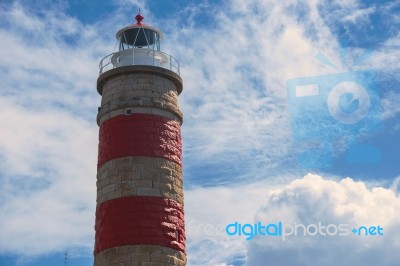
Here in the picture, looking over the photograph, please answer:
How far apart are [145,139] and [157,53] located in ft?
16.2

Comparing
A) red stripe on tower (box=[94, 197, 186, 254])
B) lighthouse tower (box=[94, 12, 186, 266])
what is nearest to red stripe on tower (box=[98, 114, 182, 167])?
lighthouse tower (box=[94, 12, 186, 266])

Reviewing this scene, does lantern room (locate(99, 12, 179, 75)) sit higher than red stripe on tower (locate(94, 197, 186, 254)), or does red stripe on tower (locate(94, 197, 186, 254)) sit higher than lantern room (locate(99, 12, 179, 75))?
lantern room (locate(99, 12, 179, 75))

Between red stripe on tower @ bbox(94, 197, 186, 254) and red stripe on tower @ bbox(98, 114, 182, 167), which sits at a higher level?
red stripe on tower @ bbox(98, 114, 182, 167)

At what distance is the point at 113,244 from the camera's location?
25156 mm

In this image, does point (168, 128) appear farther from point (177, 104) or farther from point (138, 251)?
point (138, 251)

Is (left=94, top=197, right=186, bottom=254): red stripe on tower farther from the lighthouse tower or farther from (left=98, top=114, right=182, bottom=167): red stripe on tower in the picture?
(left=98, top=114, right=182, bottom=167): red stripe on tower

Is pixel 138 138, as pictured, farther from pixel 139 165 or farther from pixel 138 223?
pixel 138 223

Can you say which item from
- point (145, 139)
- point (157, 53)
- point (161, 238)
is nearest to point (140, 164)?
point (145, 139)

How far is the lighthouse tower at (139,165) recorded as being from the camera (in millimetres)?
25141

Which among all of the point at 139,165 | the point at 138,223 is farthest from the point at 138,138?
the point at 138,223

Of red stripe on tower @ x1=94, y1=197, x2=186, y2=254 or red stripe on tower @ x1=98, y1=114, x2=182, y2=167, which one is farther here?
red stripe on tower @ x1=98, y1=114, x2=182, y2=167

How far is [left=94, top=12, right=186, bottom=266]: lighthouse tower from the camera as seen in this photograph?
2514 cm

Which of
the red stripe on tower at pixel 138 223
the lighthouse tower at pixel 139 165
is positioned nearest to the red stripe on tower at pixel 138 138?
the lighthouse tower at pixel 139 165

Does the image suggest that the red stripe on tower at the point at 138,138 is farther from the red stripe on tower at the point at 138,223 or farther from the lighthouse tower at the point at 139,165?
the red stripe on tower at the point at 138,223
